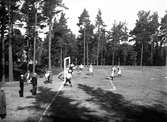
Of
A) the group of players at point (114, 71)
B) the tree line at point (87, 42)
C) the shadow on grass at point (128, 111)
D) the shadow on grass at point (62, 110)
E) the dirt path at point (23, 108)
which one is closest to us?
the shadow on grass at point (62, 110)

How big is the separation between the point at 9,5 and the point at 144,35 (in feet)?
175

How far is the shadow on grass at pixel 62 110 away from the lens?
11.1 m

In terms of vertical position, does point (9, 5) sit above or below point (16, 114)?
above

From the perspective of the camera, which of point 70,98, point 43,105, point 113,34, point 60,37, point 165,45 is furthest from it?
point 113,34

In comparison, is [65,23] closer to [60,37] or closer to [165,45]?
[60,37]

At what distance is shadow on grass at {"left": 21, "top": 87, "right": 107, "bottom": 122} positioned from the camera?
1106 cm

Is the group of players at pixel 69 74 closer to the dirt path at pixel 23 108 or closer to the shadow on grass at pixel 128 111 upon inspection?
the dirt path at pixel 23 108

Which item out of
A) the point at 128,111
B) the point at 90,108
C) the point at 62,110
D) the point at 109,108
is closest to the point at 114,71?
the point at 109,108

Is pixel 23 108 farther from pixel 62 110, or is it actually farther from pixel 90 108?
pixel 90 108

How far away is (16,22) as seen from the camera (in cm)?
3172

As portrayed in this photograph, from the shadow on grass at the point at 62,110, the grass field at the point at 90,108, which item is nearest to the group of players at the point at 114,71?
the grass field at the point at 90,108

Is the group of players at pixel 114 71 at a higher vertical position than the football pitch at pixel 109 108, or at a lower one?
higher

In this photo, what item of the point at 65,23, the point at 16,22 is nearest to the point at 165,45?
the point at 65,23

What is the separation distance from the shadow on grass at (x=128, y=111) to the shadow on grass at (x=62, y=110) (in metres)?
1.20
